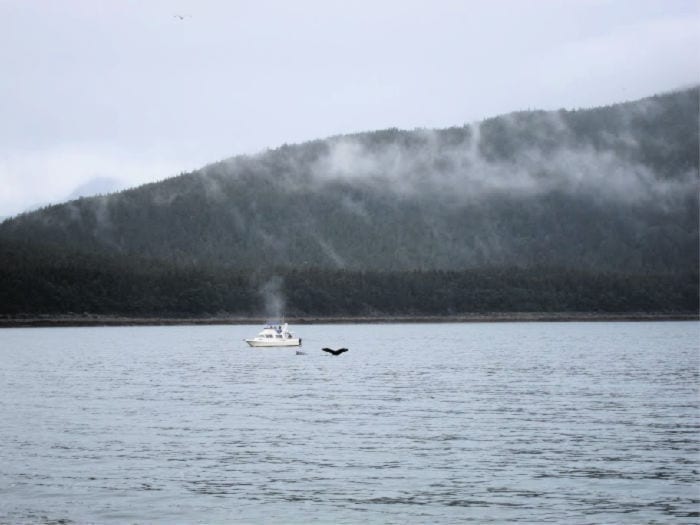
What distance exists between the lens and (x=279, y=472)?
170ft

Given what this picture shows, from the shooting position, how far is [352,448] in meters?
59.3

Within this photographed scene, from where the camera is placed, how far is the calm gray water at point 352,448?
43812 millimetres

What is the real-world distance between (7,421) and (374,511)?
37629 millimetres

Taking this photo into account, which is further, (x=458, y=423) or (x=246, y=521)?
(x=458, y=423)

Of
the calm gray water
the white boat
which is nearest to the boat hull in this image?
the white boat

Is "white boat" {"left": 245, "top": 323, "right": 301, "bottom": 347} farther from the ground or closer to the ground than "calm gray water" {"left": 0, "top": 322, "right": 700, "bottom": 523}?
farther from the ground

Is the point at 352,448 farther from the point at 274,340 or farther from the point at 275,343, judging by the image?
the point at 274,340

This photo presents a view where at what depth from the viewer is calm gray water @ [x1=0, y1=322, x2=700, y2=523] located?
4381 centimetres

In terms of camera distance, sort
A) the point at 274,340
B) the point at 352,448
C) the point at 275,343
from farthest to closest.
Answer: the point at 274,340 < the point at 275,343 < the point at 352,448

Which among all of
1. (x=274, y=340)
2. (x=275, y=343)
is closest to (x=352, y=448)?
(x=275, y=343)

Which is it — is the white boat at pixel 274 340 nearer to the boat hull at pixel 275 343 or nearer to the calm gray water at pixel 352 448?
the boat hull at pixel 275 343

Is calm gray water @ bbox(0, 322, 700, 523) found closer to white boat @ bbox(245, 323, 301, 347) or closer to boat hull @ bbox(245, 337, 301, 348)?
boat hull @ bbox(245, 337, 301, 348)

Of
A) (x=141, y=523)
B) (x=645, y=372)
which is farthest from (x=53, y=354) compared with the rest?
(x=141, y=523)

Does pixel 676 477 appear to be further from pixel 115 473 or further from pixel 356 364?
pixel 356 364
